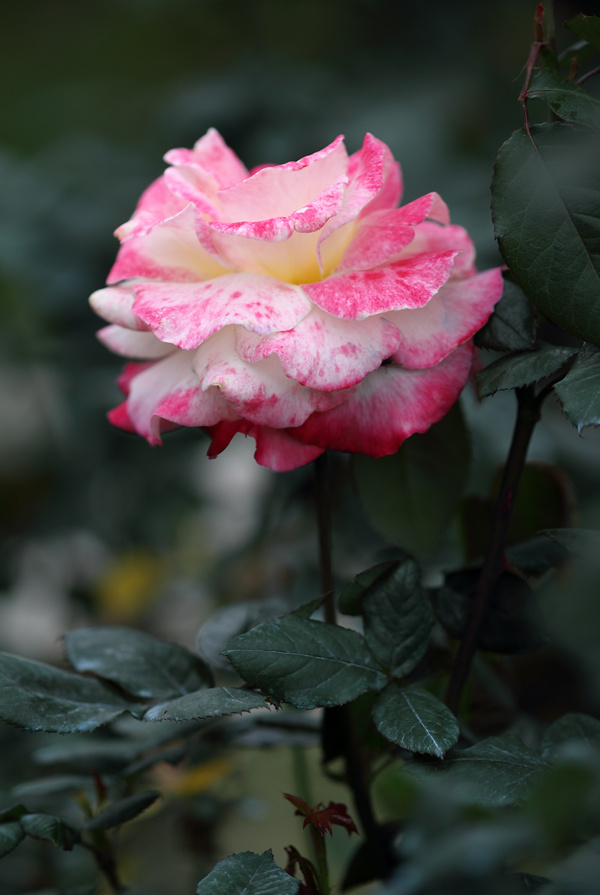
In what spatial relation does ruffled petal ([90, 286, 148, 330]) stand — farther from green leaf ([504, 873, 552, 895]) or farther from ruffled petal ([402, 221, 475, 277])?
green leaf ([504, 873, 552, 895])

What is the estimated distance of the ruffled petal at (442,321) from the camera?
10.6 inches

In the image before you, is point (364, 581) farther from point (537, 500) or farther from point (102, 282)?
point (102, 282)

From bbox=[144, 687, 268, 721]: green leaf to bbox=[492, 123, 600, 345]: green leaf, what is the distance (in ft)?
0.55

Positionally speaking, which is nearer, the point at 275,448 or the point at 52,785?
the point at 275,448

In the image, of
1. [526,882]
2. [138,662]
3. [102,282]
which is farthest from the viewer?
[102,282]

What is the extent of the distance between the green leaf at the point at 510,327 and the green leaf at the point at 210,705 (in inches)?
6.2

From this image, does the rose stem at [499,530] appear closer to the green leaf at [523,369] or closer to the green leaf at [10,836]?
the green leaf at [523,369]

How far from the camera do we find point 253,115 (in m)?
0.90

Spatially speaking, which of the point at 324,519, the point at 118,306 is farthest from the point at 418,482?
the point at 118,306

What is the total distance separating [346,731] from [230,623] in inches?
3.2

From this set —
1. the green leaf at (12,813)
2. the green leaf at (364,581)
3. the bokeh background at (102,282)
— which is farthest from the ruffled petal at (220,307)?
the bokeh background at (102,282)

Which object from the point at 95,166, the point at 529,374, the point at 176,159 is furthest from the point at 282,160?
the point at 529,374

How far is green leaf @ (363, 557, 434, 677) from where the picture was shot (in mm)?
284

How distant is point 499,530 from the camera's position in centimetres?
28
